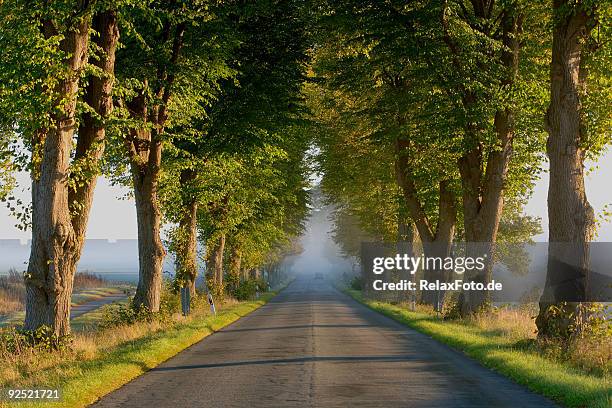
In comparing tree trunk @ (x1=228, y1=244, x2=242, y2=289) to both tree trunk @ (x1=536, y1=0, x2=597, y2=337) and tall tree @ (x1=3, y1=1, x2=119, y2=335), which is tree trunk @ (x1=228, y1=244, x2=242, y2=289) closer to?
tall tree @ (x1=3, y1=1, x2=119, y2=335)

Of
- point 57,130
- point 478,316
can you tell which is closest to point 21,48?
point 57,130

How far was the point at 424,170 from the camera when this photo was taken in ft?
109

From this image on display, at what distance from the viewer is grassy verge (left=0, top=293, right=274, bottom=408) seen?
12039 mm

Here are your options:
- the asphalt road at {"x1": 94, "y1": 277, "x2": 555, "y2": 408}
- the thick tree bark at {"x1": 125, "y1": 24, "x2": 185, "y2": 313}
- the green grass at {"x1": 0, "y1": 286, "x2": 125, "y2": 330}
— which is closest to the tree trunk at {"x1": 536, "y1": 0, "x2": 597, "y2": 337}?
the asphalt road at {"x1": 94, "y1": 277, "x2": 555, "y2": 408}

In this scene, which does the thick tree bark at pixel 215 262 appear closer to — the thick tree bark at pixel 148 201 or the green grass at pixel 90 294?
the green grass at pixel 90 294

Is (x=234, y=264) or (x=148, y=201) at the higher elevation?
(x=148, y=201)

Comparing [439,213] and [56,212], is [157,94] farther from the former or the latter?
[439,213]

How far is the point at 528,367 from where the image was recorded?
14.3m

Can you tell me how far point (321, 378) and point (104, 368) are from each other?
161 inches

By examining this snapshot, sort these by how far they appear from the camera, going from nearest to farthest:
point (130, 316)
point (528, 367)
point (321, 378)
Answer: point (321, 378) < point (528, 367) < point (130, 316)

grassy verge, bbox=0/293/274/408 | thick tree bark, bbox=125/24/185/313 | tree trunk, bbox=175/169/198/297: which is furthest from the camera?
tree trunk, bbox=175/169/198/297

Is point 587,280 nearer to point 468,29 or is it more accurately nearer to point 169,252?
point 468,29

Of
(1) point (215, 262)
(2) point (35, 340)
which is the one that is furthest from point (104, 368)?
(1) point (215, 262)

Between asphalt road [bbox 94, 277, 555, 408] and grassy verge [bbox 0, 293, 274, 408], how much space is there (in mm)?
295
